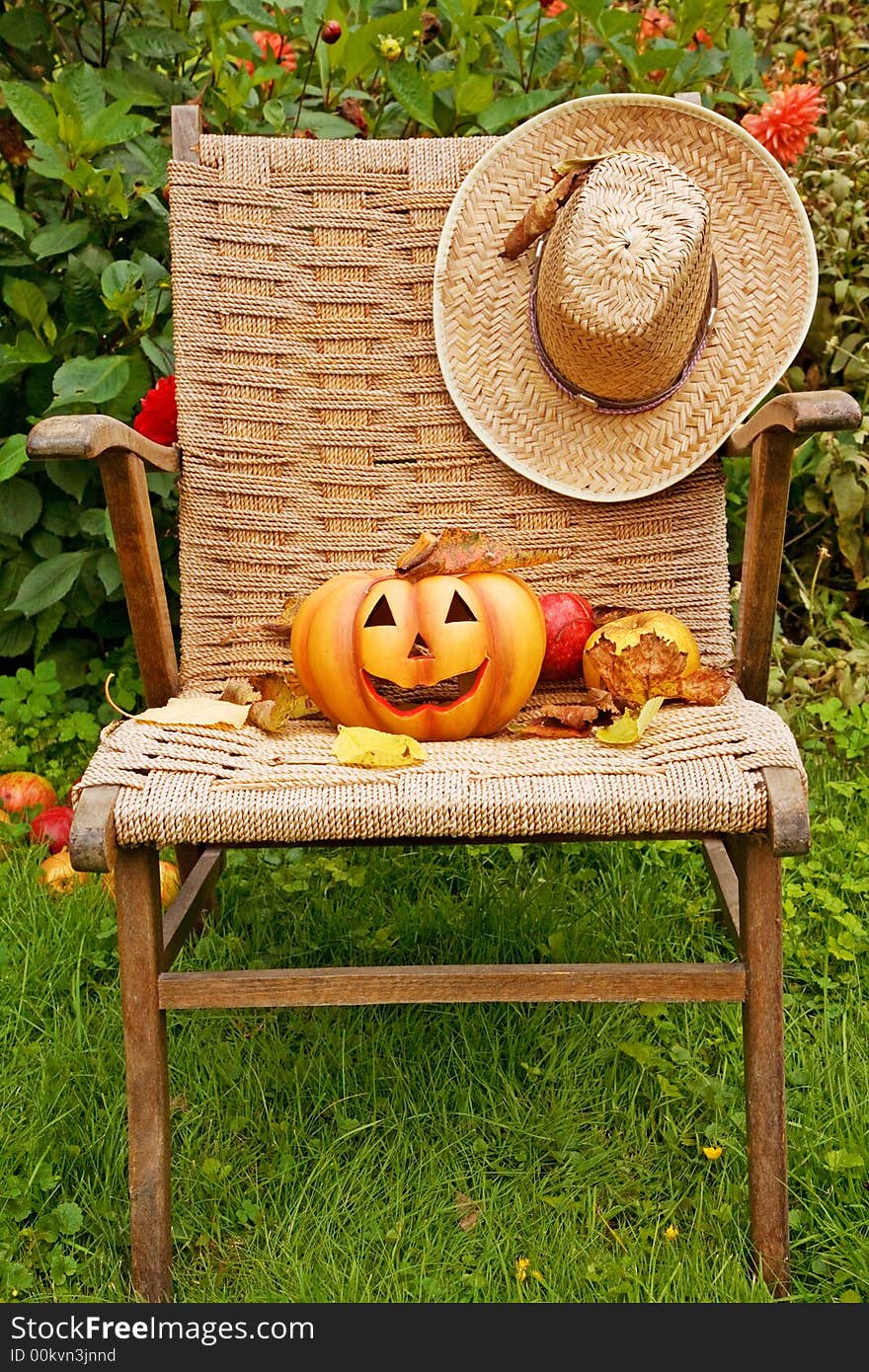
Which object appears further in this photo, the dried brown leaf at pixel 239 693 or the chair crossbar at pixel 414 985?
the dried brown leaf at pixel 239 693

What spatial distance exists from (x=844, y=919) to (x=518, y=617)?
71 cm

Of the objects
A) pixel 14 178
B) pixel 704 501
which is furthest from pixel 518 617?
pixel 14 178

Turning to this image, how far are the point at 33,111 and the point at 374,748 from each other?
1124mm

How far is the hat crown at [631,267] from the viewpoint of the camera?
150 centimetres

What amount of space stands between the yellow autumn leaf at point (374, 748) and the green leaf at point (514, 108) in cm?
103

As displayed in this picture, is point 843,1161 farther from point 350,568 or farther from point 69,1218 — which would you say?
point 350,568

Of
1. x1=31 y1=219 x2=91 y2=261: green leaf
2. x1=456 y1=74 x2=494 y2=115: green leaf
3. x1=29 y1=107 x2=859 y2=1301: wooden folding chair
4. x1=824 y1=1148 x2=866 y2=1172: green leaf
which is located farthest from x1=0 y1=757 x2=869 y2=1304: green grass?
x1=456 y1=74 x2=494 y2=115: green leaf

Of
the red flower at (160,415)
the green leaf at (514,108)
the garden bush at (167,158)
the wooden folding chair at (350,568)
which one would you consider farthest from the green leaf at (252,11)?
the red flower at (160,415)

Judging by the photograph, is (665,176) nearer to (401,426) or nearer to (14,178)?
(401,426)

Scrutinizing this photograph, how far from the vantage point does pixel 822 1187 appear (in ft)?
4.37

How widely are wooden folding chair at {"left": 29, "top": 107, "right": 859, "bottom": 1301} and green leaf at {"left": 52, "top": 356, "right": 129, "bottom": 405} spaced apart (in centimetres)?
23

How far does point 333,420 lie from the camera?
1700 millimetres

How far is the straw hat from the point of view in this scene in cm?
156

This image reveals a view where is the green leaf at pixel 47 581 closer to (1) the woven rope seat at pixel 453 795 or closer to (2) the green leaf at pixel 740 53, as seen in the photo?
(1) the woven rope seat at pixel 453 795
